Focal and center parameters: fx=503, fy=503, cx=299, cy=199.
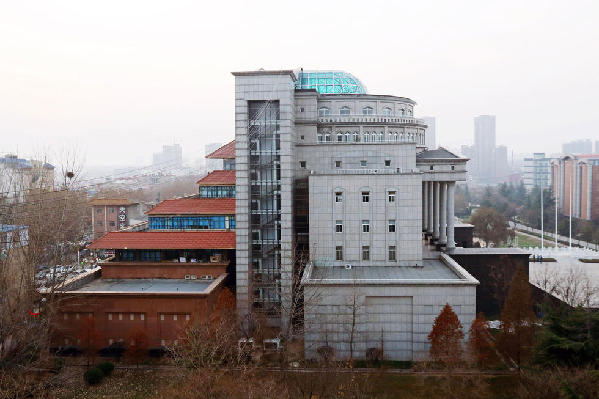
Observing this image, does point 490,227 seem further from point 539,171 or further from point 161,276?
point 539,171

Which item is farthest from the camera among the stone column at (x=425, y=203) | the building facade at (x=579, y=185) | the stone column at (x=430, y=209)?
the building facade at (x=579, y=185)

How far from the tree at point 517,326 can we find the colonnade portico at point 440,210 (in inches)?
325

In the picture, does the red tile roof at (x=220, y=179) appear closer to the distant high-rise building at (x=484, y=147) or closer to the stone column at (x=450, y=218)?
the stone column at (x=450, y=218)

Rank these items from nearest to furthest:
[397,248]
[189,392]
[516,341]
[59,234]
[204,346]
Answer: [189,392]
[204,346]
[516,341]
[397,248]
[59,234]

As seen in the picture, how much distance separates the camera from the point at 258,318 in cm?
2175

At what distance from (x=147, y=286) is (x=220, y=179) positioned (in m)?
7.54

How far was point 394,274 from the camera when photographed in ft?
73.0

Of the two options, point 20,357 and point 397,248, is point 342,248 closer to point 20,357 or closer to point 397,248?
point 397,248

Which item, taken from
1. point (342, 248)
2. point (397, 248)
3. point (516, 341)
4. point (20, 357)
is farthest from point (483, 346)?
point (20, 357)

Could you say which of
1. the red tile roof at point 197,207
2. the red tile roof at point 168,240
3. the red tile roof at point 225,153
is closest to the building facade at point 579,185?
the red tile roof at point 225,153

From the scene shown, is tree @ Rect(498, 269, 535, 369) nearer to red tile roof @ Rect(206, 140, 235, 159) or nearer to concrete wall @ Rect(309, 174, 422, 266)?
concrete wall @ Rect(309, 174, 422, 266)

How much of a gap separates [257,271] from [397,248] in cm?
678

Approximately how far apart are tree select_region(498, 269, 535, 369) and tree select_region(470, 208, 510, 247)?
34.0m

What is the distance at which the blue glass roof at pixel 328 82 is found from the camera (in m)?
30.8
